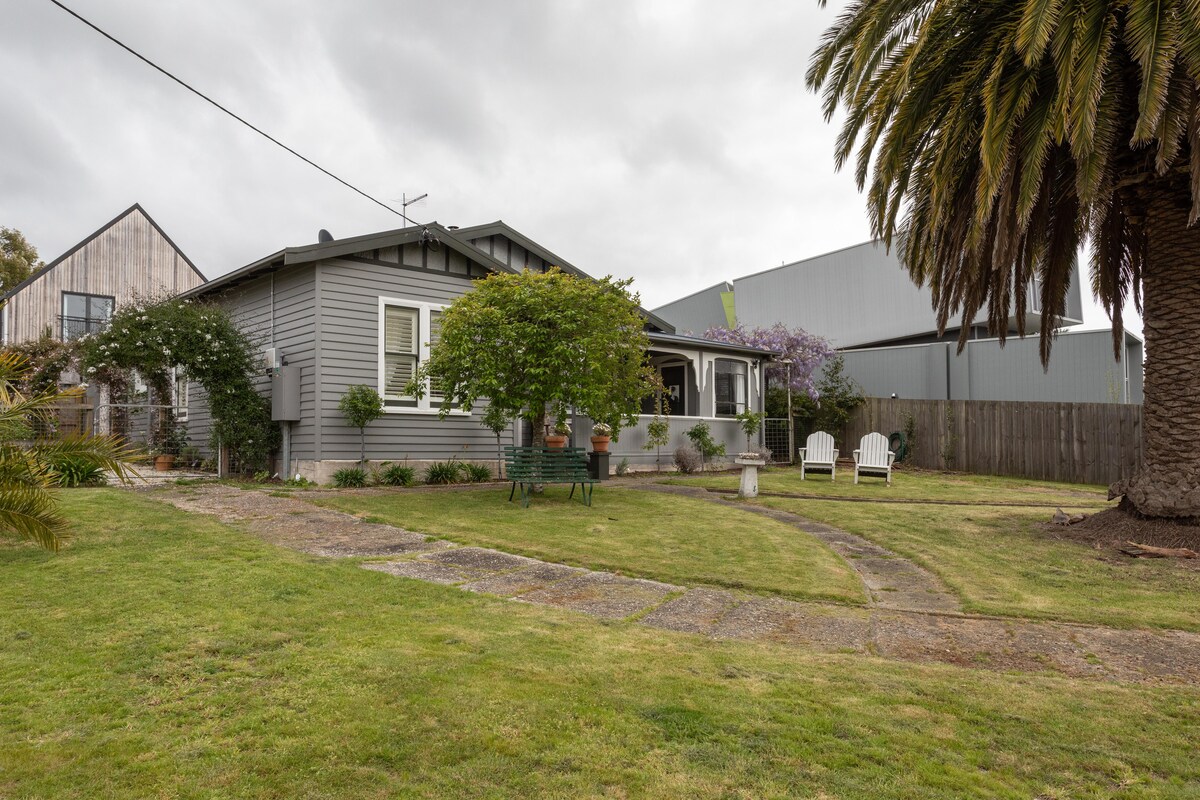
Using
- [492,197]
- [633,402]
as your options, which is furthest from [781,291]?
[633,402]

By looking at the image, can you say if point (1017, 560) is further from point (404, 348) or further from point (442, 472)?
point (404, 348)

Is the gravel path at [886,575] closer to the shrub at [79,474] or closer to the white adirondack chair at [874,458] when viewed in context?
the white adirondack chair at [874,458]

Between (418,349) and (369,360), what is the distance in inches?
37.8

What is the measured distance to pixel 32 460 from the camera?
18.0ft

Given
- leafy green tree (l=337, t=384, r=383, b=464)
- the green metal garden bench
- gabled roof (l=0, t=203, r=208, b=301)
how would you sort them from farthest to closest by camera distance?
gabled roof (l=0, t=203, r=208, b=301), leafy green tree (l=337, t=384, r=383, b=464), the green metal garden bench

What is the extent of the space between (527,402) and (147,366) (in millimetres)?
6503

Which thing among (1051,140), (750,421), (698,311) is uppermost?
(698,311)

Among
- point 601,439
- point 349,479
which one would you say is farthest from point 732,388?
point 349,479

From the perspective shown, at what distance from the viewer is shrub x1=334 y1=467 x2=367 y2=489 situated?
11.8 meters

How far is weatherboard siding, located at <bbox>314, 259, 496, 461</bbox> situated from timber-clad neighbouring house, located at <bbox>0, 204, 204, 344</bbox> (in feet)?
52.5

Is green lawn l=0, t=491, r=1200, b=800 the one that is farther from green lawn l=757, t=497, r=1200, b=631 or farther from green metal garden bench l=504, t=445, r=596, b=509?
green metal garden bench l=504, t=445, r=596, b=509

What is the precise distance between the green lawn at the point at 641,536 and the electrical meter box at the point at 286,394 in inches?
102

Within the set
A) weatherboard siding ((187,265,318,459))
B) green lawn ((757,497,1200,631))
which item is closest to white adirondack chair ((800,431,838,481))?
green lawn ((757,497,1200,631))

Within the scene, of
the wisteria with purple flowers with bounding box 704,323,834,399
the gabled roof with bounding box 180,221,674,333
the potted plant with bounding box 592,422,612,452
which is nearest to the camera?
the gabled roof with bounding box 180,221,674,333
